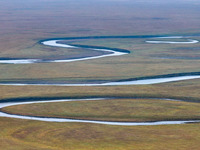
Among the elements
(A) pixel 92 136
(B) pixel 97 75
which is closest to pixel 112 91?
(B) pixel 97 75

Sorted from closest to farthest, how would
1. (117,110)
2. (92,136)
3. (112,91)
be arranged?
1. (92,136)
2. (117,110)
3. (112,91)

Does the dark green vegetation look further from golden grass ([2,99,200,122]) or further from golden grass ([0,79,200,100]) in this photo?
golden grass ([2,99,200,122])

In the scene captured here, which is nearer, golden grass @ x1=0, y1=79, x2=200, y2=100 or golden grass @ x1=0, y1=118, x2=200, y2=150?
golden grass @ x1=0, y1=118, x2=200, y2=150

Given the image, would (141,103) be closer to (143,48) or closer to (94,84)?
(94,84)

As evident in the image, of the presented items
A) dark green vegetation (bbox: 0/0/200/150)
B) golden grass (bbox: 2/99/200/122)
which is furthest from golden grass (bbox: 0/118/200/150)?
golden grass (bbox: 2/99/200/122)

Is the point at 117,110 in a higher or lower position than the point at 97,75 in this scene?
higher

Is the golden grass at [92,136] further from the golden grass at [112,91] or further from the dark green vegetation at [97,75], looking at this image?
the golden grass at [112,91]

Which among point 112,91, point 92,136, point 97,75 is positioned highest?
point 92,136

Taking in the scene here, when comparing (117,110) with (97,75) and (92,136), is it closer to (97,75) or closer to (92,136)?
(92,136)
